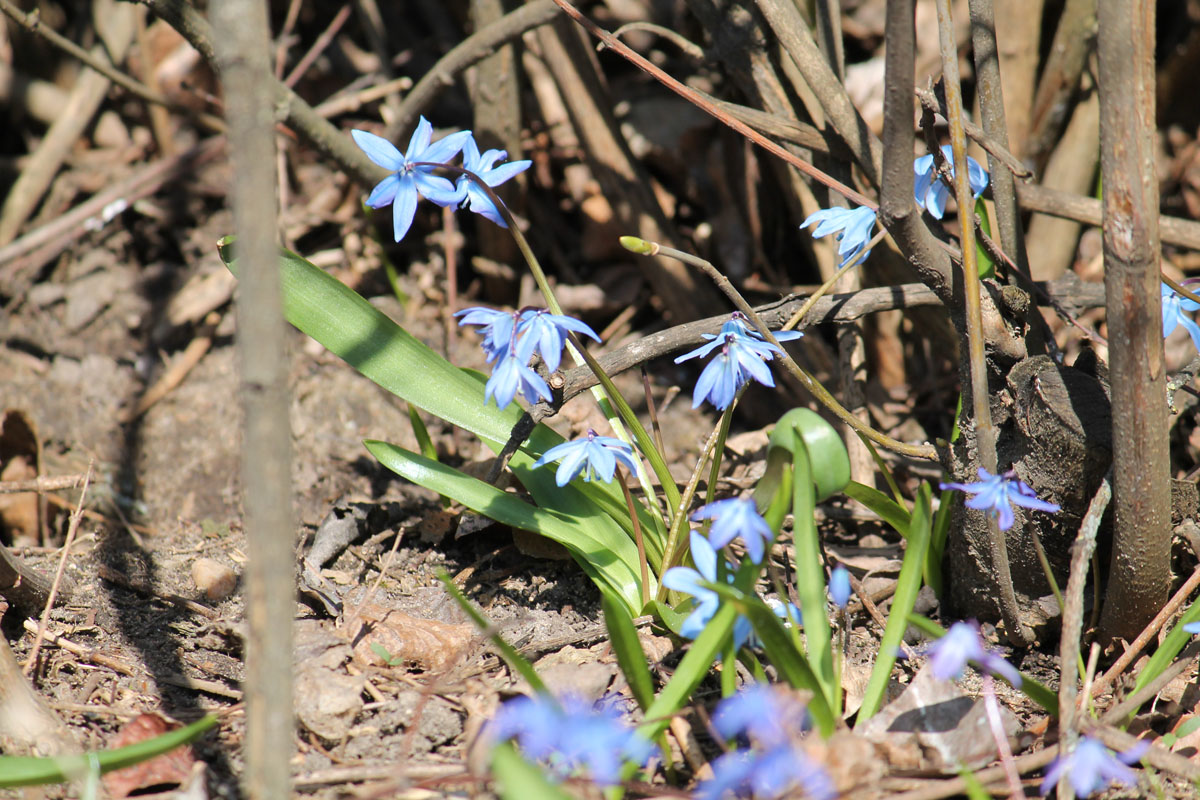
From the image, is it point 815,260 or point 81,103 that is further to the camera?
point 81,103

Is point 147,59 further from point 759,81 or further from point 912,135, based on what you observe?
point 912,135

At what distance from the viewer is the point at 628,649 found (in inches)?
57.9

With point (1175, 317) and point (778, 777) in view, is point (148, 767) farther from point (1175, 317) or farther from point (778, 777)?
point (1175, 317)

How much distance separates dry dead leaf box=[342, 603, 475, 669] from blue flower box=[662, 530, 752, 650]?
0.62 metres

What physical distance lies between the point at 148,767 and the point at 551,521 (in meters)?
0.82

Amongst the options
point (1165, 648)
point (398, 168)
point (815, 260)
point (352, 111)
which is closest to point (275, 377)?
point (398, 168)

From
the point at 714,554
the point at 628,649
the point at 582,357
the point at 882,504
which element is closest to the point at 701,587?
the point at 714,554

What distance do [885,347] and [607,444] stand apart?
1576 millimetres

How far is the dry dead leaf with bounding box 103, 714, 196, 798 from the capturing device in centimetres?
149

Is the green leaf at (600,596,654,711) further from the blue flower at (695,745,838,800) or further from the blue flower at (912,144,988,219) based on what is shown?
the blue flower at (912,144,988,219)

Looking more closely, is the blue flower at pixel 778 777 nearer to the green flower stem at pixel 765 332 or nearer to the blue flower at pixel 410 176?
the green flower stem at pixel 765 332

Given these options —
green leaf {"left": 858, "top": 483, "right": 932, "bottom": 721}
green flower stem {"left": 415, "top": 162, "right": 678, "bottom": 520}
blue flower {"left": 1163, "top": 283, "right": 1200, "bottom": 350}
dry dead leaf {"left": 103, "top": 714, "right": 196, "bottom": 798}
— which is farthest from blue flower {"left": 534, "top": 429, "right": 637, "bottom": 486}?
blue flower {"left": 1163, "top": 283, "right": 1200, "bottom": 350}

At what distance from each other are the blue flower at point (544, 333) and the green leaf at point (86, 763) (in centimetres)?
76

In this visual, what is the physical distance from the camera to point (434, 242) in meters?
3.24
